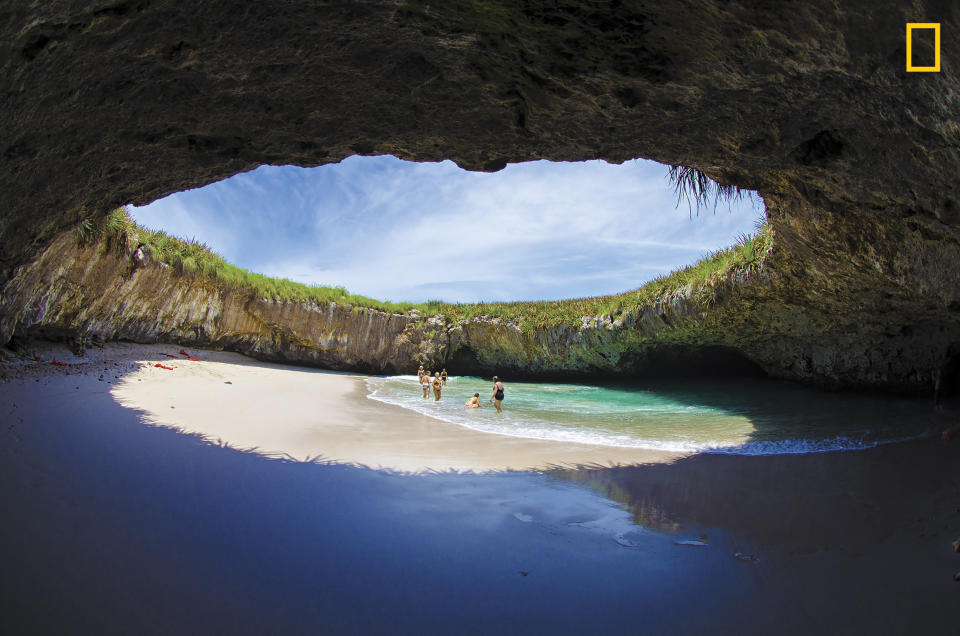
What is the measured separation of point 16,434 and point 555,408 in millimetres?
8869

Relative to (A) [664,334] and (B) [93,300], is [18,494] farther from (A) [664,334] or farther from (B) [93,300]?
(A) [664,334]

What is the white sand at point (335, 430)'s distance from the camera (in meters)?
4.86

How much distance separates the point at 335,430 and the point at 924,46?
6648 millimetres

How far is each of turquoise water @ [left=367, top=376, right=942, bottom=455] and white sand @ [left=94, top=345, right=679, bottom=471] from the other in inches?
28.0

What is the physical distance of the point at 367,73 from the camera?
2.64 m

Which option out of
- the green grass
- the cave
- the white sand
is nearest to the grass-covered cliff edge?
the green grass

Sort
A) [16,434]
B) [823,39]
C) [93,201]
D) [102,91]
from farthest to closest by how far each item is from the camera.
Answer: [16,434] → [93,201] → [102,91] → [823,39]

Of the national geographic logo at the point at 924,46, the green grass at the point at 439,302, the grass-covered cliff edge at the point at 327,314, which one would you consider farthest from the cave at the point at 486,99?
the green grass at the point at 439,302

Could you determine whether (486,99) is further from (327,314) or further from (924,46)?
(327,314)

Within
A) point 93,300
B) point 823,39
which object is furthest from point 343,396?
point 823,39

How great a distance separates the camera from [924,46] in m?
2.01

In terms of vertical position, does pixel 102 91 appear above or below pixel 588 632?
above

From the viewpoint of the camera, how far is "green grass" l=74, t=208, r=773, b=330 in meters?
9.17

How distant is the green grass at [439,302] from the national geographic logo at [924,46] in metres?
5.61
